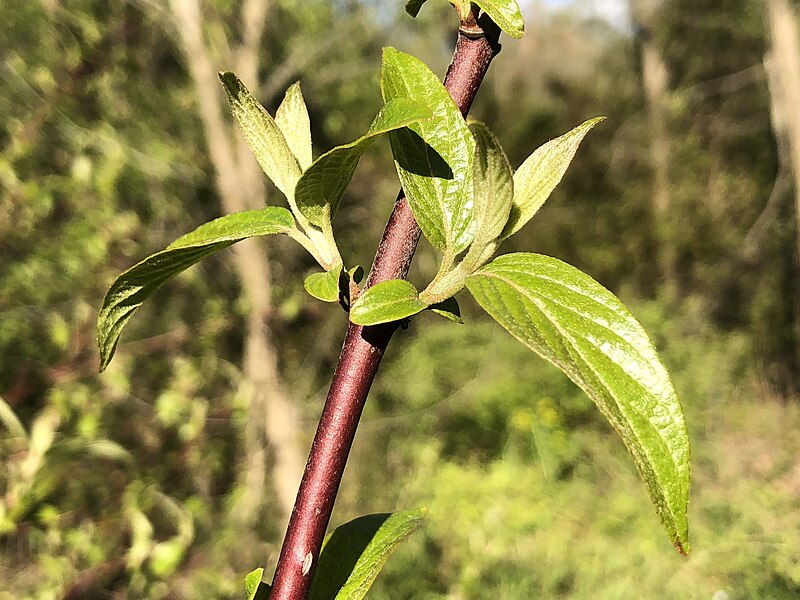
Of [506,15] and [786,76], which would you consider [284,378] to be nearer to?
[506,15]

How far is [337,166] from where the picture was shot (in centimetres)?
26

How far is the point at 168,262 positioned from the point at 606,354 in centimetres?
19

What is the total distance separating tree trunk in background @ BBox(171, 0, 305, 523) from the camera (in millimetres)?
2377

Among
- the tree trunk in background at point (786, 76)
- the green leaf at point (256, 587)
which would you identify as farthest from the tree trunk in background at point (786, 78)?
the green leaf at point (256, 587)

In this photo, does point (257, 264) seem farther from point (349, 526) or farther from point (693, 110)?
point (693, 110)

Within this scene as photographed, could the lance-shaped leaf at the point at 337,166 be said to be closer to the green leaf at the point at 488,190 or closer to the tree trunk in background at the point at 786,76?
the green leaf at the point at 488,190

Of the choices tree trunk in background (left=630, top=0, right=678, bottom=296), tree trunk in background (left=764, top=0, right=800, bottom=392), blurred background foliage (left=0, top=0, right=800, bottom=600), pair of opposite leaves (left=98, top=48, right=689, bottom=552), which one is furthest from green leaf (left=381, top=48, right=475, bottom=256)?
tree trunk in background (left=630, top=0, right=678, bottom=296)

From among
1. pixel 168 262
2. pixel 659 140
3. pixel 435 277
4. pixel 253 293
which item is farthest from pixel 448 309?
pixel 659 140

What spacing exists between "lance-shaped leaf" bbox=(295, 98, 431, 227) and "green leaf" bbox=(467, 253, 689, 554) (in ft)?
0.23

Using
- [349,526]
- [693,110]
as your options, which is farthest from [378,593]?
[693,110]

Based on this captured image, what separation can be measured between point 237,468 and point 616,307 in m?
2.59

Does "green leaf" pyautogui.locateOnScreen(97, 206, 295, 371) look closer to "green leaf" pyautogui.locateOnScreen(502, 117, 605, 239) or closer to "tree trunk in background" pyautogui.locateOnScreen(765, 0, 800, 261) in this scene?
"green leaf" pyautogui.locateOnScreen(502, 117, 605, 239)

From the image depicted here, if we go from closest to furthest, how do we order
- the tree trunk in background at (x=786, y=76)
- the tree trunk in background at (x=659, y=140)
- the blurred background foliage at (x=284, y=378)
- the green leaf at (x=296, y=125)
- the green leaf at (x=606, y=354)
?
the green leaf at (x=606, y=354)
the green leaf at (x=296, y=125)
the blurred background foliage at (x=284, y=378)
the tree trunk in background at (x=786, y=76)
the tree trunk in background at (x=659, y=140)

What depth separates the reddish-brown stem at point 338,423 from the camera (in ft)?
0.87
